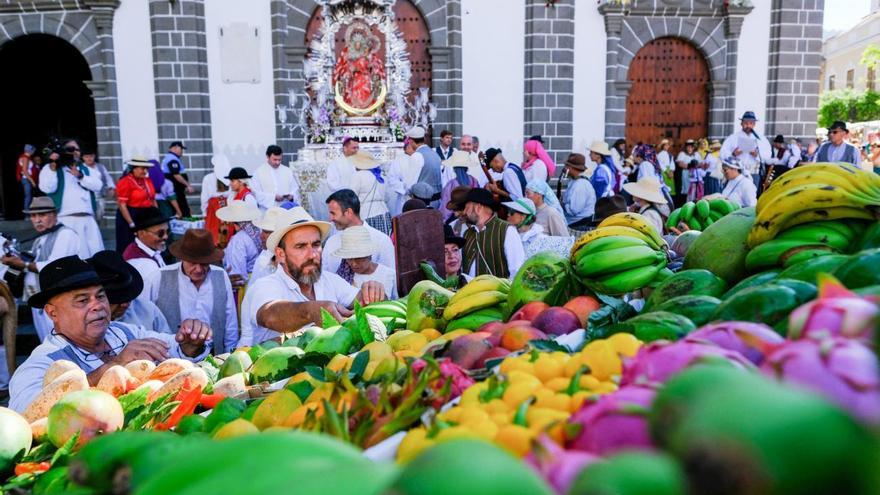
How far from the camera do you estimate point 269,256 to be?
191 inches

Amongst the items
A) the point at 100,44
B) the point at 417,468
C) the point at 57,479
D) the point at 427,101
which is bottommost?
the point at 57,479

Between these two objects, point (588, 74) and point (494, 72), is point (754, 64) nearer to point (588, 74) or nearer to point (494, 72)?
point (588, 74)

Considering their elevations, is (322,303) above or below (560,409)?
below

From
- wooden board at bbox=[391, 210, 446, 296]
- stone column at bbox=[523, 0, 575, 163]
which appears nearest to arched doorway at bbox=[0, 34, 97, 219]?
stone column at bbox=[523, 0, 575, 163]

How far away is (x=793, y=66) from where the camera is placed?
13852 millimetres

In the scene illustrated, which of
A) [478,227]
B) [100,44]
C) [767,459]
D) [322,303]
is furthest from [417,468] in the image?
[100,44]

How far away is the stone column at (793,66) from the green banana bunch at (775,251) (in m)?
13.6

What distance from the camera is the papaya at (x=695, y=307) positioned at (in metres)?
1.69

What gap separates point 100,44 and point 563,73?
27.8 feet

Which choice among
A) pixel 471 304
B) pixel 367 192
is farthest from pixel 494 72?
pixel 471 304

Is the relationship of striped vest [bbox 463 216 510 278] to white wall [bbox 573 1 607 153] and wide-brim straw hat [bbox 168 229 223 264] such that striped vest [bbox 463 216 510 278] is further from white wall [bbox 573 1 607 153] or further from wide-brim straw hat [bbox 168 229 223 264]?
white wall [bbox 573 1 607 153]

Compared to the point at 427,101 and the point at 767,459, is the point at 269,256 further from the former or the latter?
the point at 427,101

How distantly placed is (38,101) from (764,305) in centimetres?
1918

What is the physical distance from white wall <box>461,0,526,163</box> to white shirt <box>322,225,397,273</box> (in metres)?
8.01
